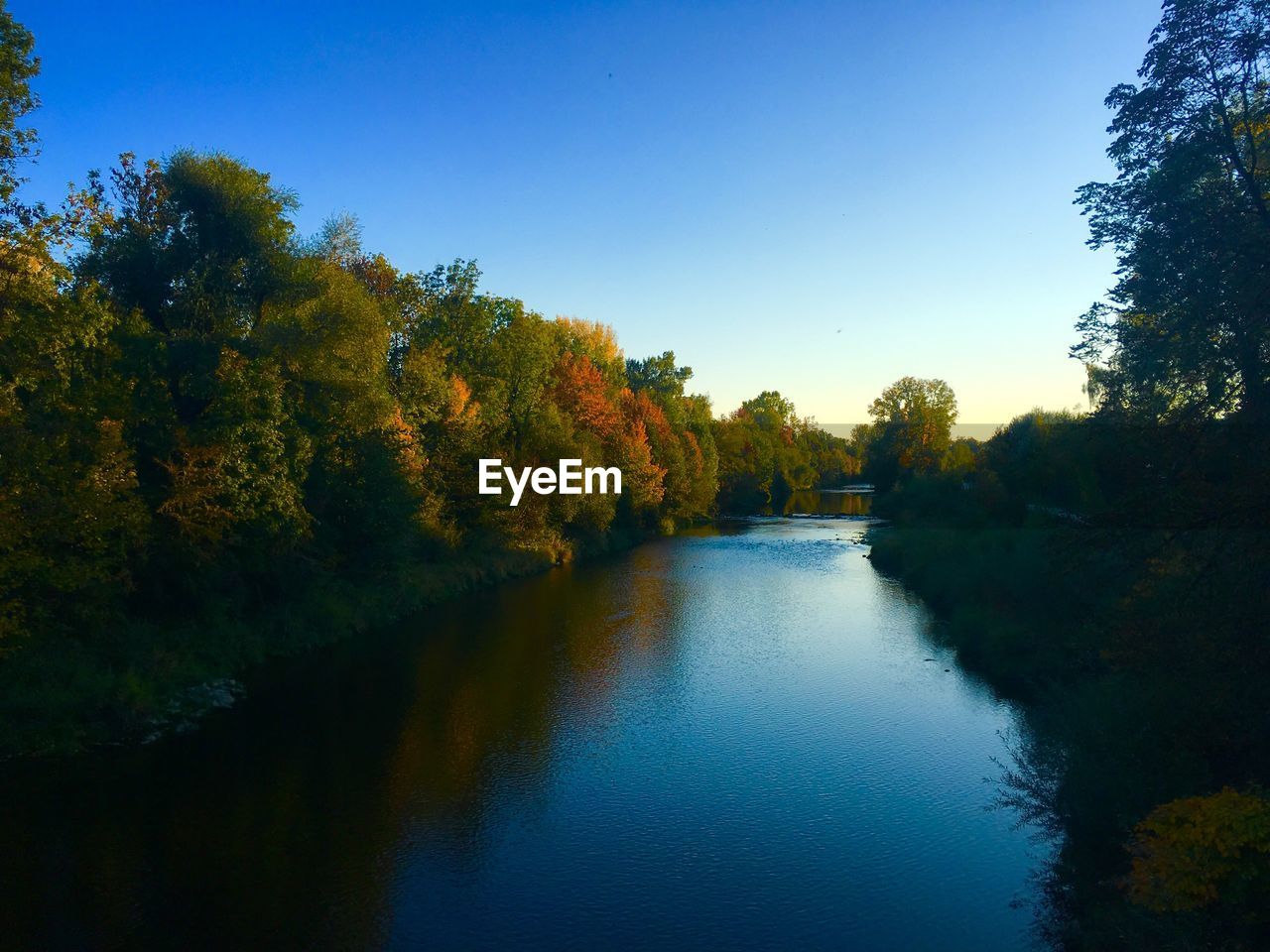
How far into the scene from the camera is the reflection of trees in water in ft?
40.6

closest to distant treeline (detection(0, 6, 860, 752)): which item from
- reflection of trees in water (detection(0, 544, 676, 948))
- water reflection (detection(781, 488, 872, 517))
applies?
reflection of trees in water (detection(0, 544, 676, 948))

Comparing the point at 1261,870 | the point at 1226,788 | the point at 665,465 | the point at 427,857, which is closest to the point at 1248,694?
the point at 1226,788

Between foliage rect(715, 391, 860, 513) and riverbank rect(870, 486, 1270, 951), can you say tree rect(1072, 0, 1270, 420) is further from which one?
foliage rect(715, 391, 860, 513)

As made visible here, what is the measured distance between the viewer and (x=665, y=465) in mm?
75000

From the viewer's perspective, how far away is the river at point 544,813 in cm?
1230

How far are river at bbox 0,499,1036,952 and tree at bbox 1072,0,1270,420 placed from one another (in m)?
8.95

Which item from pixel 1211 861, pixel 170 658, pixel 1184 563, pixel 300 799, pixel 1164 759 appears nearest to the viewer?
pixel 1211 861

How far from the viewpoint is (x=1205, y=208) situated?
13297mm

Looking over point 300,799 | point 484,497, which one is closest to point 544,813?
point 300,799

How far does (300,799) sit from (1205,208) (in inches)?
781

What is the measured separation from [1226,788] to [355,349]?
96.6 ft

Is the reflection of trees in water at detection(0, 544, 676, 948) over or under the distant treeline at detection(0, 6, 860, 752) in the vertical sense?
under

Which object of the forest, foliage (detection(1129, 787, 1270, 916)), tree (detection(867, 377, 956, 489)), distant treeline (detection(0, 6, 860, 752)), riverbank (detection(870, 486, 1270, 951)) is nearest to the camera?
foliage (detection(1129, 787, 1270, 916))

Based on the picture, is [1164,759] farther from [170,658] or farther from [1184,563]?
[170,658]
